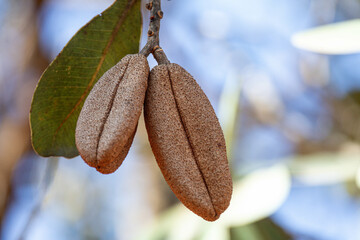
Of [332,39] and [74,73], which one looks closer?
[74,73]

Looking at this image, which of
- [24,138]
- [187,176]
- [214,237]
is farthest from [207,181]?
[24,138]

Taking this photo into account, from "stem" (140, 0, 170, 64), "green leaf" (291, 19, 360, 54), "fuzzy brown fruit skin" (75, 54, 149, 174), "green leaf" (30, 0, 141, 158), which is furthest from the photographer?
"green leaf" (291, 19, 360, 54)

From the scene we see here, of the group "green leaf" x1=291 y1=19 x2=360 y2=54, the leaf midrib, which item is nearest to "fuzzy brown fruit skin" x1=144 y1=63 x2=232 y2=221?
the leaf midrib

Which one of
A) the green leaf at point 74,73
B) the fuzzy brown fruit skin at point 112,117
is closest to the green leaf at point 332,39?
the green leaf at point 74,73

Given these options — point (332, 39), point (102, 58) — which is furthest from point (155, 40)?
point (332, 39)

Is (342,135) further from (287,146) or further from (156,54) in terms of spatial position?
(156,54)

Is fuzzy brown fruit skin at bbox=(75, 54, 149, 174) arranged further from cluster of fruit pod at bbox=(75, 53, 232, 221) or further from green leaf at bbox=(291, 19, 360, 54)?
green leaf at bbox=(291, 19, 360, 54)

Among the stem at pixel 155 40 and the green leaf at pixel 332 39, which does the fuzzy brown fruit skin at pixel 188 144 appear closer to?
the stem at pixel 155 40

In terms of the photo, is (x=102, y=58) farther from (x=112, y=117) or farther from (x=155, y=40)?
(x=112, y=117)
